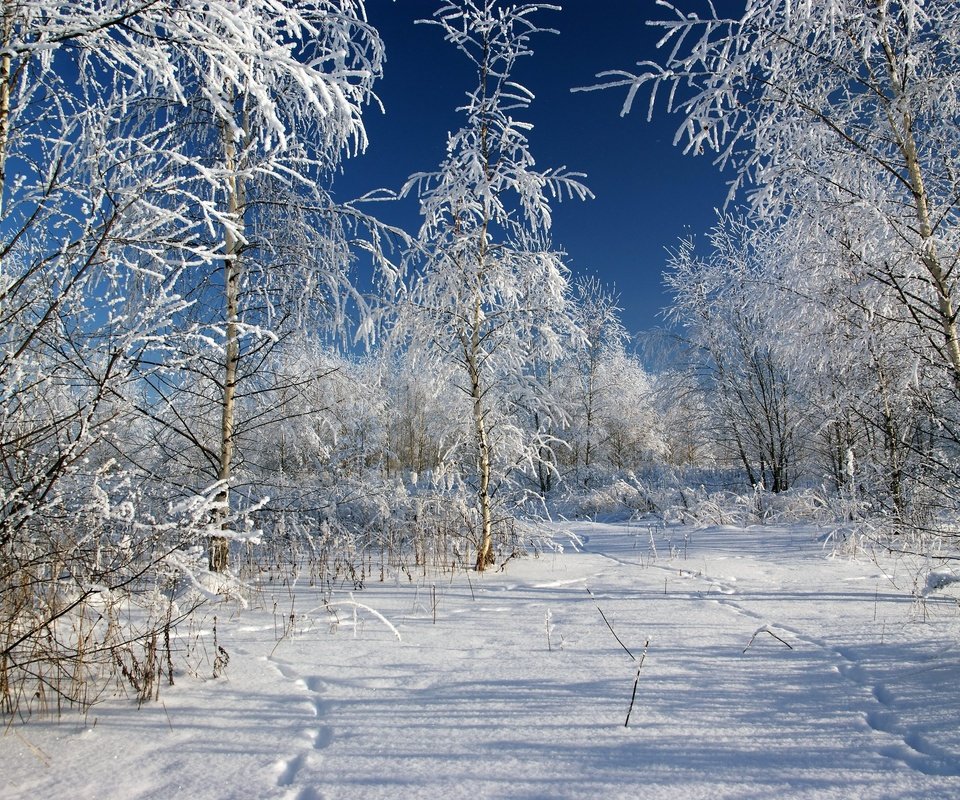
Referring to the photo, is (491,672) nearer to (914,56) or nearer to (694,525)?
(914,56)

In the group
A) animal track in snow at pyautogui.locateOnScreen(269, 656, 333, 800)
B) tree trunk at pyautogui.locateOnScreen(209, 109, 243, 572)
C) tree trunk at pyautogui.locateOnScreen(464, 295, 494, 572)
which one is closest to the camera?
animal track in snow at pyautogui.locateOnScreen(269, 656, 333, 800)

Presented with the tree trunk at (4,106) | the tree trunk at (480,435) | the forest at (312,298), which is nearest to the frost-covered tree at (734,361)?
the forest at (312,298)

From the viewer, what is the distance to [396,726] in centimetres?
223

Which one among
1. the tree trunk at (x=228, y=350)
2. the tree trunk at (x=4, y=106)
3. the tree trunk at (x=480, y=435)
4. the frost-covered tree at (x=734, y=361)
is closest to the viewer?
the tree trunk at (x=4, y=106)

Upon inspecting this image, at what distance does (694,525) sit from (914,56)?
805 centimetres

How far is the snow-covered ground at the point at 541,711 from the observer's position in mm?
1825

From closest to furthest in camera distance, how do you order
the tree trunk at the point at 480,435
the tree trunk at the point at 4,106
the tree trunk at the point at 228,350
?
1. the tree trunk at the point at 4,106
2. the tree trunk at the point at 228,350
3. the tree trunk at the point at 480,435

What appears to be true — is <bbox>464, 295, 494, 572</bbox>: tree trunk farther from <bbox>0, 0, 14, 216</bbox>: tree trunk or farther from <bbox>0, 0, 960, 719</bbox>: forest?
<bbox>0, 0, 14, 216</bbox>: tree trunk

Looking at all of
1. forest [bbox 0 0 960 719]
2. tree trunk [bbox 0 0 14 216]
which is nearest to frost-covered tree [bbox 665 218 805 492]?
forest [bbox 0 0 960 719]

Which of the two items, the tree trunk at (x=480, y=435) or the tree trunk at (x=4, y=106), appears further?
the tree trunk at (x=480, y=435)

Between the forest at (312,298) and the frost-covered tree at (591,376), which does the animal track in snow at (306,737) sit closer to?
the forest at (312,298)

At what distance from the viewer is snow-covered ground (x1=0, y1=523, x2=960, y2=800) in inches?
71.9

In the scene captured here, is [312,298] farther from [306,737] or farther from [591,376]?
[591,376]

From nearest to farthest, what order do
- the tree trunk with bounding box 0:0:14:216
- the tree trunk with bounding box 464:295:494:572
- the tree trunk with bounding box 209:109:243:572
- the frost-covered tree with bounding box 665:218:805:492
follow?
the tree trunk with bounding box 0:0:14:216
the tree trunk with bounding box 209:109:243:572
the tree trunk with bounding box 464:295:494:572
the frost-covered tree with bounding box 665:218:805:492
